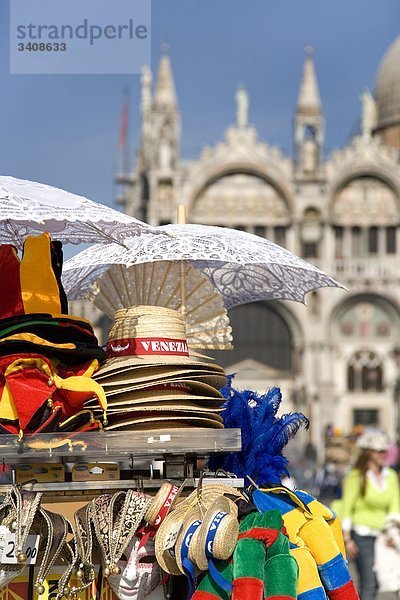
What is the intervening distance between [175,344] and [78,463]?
A: 0.54 meters

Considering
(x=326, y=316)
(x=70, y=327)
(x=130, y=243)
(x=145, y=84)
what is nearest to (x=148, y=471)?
(x=70, y=327)

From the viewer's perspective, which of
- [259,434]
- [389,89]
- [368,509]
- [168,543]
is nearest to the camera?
[168,543]

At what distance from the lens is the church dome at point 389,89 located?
49438 millimetres

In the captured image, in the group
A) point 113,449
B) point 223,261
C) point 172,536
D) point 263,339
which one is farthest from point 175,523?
point 263,339

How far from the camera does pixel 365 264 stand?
43656 mm

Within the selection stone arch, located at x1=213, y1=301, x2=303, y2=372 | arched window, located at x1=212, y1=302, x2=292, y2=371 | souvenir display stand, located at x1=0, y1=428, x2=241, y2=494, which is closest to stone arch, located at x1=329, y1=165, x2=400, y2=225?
stone arch, located at x1=213, y1=301, x2=303, y2=372

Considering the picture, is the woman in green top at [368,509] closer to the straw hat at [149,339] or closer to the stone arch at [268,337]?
the straw hat at [149,339]

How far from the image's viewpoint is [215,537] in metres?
3.45

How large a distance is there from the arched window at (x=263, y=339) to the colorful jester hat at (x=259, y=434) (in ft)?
128

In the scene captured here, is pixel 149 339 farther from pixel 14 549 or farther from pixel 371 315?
pixel 371 315

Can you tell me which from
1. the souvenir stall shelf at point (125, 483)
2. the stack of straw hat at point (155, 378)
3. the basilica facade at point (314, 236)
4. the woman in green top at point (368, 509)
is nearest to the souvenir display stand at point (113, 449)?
the souvenir stall shelf at point (125, 483)

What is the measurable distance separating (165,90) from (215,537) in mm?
42293

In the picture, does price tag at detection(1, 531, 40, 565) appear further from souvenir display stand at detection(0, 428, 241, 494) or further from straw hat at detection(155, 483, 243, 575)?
straw hat at detection(155, 483, 243, 575)

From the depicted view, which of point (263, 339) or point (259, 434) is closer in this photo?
point (259, 434)
